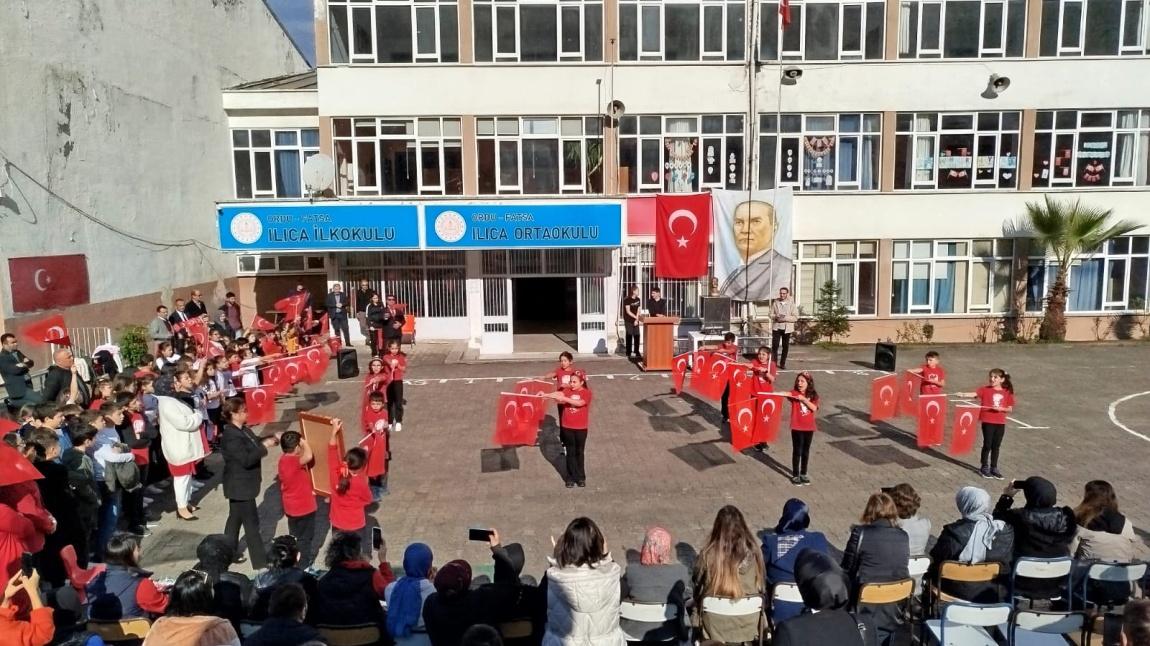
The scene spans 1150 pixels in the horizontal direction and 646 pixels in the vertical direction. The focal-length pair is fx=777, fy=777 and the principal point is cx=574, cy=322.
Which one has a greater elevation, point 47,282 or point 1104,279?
point 47,282

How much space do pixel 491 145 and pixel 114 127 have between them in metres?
8.63

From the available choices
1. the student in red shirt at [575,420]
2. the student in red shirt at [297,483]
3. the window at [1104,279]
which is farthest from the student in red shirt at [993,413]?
the window at [1104,279]

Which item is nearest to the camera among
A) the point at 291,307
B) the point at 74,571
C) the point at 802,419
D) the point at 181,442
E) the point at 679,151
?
the point at 74,571

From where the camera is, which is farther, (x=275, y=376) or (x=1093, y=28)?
(x=1093, y=28)

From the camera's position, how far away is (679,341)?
19.0m

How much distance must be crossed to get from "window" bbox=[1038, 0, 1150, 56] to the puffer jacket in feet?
71.3

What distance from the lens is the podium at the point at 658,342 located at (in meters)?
16.8

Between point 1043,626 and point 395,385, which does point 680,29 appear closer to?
point 395,385

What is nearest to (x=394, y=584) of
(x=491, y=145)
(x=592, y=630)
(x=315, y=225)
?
(x=592, y=630)

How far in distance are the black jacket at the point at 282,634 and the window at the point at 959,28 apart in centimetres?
2107

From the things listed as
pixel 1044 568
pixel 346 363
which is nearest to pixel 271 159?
pixel 346 363

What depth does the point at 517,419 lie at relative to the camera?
421 inches

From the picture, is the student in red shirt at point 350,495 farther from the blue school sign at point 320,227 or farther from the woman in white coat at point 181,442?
the blue school sign at point 320,227

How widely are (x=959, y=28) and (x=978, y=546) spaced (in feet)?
61.6
